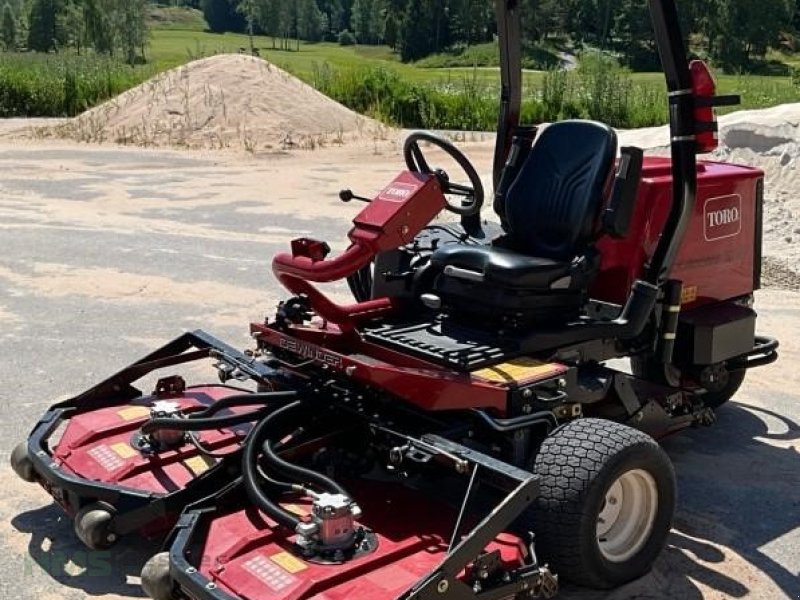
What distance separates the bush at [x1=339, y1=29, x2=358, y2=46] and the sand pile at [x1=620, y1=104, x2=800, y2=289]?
96.9 meters

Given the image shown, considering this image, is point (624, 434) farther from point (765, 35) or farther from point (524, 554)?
point (765, 35)

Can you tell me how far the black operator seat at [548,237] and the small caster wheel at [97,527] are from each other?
1.69m

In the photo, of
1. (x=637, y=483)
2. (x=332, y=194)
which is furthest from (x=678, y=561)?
(x=332, y=194)

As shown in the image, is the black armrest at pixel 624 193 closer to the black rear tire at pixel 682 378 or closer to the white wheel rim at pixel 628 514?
the black rear tire at pixel 682 378

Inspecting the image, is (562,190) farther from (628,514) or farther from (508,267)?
(628,514)

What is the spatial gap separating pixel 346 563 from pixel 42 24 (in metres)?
78.3

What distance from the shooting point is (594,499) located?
3.60 m

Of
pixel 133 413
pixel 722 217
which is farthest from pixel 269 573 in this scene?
pixel 722 217

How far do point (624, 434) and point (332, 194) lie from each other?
10.6 m

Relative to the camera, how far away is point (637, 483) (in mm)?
3889

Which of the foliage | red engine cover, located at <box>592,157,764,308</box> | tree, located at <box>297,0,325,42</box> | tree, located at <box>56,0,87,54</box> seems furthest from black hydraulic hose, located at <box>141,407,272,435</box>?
tree, located at <box>297,0,325,42</box>

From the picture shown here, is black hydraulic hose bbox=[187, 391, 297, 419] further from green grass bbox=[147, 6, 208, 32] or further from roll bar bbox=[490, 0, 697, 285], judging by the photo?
green grass bbox=[147, 6, 208, 32]

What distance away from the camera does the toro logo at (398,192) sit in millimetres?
4344

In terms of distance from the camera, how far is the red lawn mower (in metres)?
3.46
